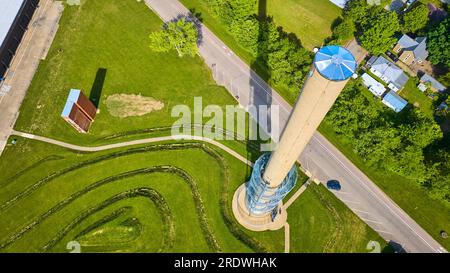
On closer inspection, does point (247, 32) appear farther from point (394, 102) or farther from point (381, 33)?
point (394, 102)

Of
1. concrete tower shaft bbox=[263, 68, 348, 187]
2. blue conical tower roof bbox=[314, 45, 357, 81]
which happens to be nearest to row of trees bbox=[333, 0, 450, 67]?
concrete tower shaft bbox=[263, 68, 348, 187]

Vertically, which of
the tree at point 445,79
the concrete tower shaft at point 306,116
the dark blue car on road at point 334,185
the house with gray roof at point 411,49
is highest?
the house with gray roof at point 411,49

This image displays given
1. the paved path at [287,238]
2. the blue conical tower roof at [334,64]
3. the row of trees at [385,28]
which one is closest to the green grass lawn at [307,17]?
the row of trees at [385,28]

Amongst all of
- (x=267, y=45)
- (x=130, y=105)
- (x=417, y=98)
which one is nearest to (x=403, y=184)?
(x=417, y=98)

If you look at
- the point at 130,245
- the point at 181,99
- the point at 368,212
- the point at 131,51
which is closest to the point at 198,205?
the point at 130,245

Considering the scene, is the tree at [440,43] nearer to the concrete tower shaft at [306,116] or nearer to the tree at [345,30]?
the tree at [345,30]

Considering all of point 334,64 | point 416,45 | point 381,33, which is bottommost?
point 334,64
